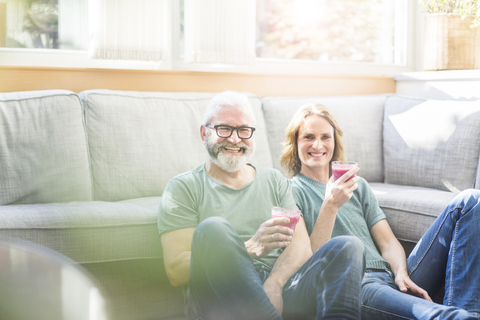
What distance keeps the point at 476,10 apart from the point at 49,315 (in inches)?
125

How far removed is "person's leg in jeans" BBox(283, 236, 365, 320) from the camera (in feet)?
4.84

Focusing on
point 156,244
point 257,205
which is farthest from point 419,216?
point 156,244

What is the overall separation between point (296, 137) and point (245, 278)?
89cm

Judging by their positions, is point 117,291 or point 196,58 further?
point 196,58

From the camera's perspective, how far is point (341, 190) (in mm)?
1877

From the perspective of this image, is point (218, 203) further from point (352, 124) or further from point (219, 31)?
point (219, 31)

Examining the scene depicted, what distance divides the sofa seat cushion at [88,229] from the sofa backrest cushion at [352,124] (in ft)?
3.41

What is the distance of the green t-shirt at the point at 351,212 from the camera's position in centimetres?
198

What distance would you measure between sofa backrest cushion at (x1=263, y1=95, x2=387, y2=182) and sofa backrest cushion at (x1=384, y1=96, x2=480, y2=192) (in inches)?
2.6

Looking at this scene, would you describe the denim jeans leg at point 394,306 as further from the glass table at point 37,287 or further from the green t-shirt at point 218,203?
the glass table at point 37,287

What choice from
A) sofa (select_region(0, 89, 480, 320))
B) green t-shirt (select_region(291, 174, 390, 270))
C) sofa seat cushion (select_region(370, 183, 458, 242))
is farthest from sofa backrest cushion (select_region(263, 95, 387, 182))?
green t-shirt (select_region(291, 174, 390, 270))

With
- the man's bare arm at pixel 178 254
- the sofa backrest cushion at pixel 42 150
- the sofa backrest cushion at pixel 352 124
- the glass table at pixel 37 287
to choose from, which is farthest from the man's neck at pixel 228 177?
the glass table at pixel 37 287

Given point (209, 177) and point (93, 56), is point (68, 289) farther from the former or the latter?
point (93, 56)

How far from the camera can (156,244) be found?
197 cm
